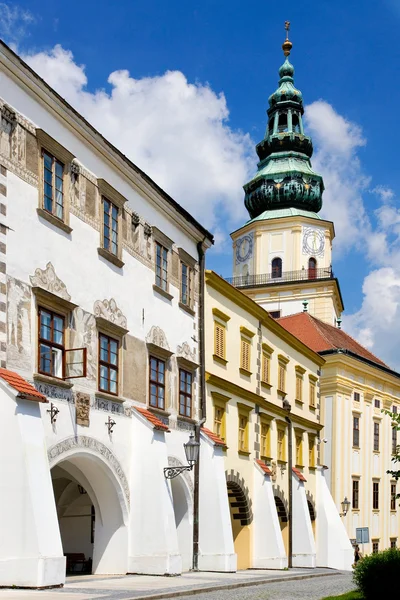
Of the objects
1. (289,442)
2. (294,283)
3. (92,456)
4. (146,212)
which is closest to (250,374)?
(289,442)

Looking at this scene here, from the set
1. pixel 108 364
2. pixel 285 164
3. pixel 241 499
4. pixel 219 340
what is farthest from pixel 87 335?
pixel 285 164

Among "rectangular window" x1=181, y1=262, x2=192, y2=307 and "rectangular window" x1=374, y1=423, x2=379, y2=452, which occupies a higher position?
"rectangular window" x1=181, y1=262, x2=192, y2=307

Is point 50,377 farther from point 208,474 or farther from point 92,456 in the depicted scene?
point 208,474

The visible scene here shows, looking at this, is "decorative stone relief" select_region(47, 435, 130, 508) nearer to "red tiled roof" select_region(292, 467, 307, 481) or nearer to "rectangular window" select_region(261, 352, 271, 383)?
"rectangular window" select_region(261, 352, 271, 383)

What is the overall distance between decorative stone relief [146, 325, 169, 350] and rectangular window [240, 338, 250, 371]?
7.10 metres

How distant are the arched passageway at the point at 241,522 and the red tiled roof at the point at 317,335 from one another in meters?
17.7

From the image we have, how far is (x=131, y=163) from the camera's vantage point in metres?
22.4

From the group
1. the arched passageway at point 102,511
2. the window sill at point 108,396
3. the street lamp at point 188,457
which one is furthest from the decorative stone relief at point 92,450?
the street lamp at point 188,457

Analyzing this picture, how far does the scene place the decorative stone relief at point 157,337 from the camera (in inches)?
909

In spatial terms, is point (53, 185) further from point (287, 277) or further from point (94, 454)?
point (287, 277)

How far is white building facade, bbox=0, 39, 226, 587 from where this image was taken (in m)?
16.2

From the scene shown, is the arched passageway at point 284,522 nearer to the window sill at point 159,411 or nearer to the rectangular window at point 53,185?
the window sill at point 159,411

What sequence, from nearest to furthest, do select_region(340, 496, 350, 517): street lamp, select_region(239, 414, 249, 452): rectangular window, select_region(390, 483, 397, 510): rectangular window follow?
select_region(239, 414, 249, 452): rectangular window
select_region(340, 496, 350, 517): street lamp
select_region(390, 483, 397, 510): rectangular window

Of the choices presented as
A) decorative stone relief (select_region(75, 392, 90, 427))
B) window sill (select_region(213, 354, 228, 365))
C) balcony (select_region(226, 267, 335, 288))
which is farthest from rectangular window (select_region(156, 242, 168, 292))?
balcony (select_region(226, 267, 335, 288))
